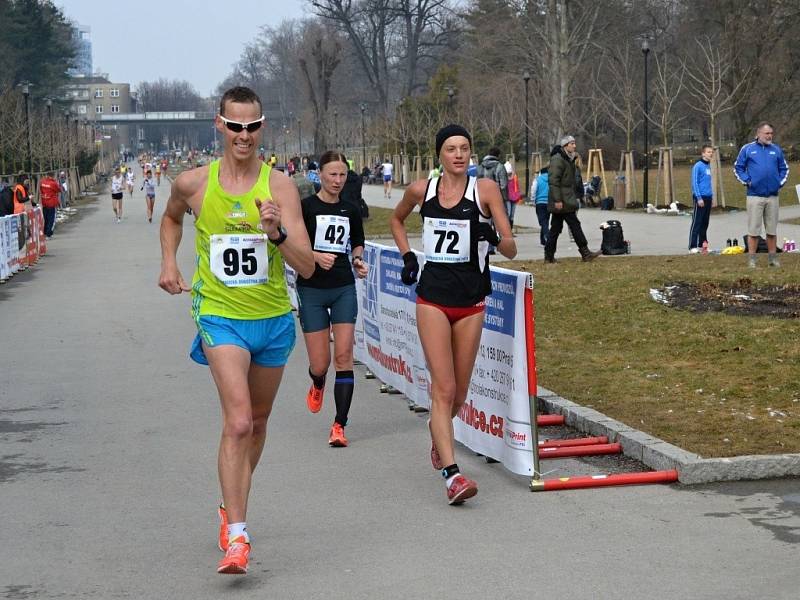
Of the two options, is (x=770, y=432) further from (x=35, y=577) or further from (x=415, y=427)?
(x=35, y=577)

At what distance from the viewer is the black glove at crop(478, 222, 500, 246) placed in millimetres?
7324

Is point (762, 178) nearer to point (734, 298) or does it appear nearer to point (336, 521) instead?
point (734, 298)

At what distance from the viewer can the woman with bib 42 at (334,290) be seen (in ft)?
30.1

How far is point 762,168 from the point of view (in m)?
18.8

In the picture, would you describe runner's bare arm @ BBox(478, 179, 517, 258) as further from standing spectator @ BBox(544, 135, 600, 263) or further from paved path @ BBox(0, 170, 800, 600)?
standing spectator @ BBox(544, 135, 600, 263)

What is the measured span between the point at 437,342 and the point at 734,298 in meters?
8.32

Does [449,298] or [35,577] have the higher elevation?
[449,298]

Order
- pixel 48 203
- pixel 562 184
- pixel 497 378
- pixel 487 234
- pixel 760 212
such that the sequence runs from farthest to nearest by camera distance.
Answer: pixel 48 203, pixel 562 184, pixel 760 212, pixel 497 378, pixel 487 234

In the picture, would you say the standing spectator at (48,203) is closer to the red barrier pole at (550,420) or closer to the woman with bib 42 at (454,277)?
the red barrier pole at (550,420)

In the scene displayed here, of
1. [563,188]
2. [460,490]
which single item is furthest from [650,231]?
[460,490]

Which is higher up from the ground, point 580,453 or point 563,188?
point 563,188

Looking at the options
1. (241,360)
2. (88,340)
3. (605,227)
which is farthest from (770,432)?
(605,227)

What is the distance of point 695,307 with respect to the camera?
570 inches

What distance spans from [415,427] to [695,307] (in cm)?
575
